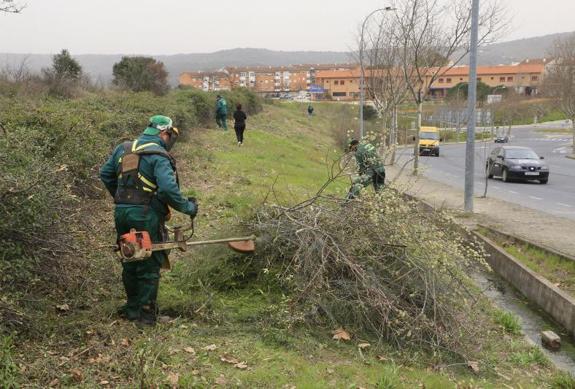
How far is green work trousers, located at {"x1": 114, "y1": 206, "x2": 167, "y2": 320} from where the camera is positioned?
16.1 ft

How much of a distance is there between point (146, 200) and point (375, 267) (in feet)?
8.05

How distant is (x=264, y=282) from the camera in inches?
243

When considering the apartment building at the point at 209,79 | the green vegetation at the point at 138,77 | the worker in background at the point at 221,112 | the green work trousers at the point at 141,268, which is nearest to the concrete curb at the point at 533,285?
the green work trousers at the point at 141,268

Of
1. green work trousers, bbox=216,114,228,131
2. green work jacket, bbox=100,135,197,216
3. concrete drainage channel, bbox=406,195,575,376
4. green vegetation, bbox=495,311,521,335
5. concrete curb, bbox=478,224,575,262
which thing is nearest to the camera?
green work jacket, bbox=100,135,197,216

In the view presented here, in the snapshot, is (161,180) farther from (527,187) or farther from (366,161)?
(527,187)

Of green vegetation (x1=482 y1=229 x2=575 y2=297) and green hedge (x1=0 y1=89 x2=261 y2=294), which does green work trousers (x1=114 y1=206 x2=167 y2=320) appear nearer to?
green hedge (x1=0 y1=89 x2=261 y2=294)

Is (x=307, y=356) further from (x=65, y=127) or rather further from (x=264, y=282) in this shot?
(x=65, y=127)

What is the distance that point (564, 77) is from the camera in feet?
144

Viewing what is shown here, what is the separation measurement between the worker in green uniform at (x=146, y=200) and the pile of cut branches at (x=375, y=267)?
4.45 ft

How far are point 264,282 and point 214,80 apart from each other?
7501 cm

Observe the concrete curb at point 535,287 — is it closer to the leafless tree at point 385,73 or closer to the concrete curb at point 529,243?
the concrete curb at point 529,243

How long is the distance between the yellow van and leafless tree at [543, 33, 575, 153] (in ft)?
36.6

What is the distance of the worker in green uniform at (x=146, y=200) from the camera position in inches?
190

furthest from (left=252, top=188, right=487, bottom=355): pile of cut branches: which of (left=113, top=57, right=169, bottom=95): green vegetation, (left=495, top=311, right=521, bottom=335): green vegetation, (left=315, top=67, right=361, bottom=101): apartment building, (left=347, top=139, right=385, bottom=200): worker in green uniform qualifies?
(left=315, top=67, right=361, bottom=101): apartment building
